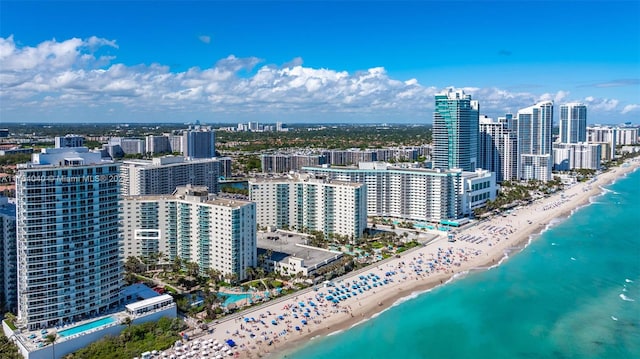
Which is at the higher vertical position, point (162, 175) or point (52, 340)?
point (162, 175)

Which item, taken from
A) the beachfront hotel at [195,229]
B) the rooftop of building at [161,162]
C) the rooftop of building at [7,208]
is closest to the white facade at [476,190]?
the beachfront hotel at [195,229]

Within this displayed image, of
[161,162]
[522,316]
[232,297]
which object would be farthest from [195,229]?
[161,162]

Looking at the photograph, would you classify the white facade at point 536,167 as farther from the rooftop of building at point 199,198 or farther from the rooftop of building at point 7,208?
the rooftop of building at point 7,208

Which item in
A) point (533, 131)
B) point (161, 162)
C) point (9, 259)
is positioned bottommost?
point (9, 259)

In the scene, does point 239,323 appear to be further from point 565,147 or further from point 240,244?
point 565,147

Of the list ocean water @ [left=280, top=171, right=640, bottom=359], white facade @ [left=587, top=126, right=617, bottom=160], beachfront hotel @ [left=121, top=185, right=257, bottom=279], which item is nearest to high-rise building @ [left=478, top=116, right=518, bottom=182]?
ocean water @ [left=280, top=171, right=640, bottom=359]

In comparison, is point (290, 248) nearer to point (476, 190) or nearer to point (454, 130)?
point (476, 190)
